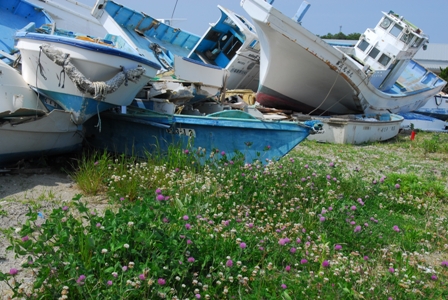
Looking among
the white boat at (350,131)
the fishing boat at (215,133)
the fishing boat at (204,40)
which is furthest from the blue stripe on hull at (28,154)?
the fishing boat at (204,40)

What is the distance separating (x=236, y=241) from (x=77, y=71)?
3855 millimetres

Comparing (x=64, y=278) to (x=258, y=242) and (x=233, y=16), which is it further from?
(x=233, y=16)

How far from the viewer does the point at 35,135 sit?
6301 mm

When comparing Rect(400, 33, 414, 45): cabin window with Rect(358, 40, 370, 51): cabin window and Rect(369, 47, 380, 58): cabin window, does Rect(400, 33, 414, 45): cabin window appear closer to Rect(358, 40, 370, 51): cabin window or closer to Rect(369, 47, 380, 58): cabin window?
Rect(369, 47, 380, 58): cabin window

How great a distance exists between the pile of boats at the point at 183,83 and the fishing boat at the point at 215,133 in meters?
0.02

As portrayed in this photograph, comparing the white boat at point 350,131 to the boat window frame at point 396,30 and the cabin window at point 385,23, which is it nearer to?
the boat window frame at point 396,30

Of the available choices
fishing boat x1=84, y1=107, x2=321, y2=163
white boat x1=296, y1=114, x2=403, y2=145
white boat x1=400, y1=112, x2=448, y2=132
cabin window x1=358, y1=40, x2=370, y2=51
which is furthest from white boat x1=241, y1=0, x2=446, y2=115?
fishing boat x1=84, y1=107, x2=321, y2=163

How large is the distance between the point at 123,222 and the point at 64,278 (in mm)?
530

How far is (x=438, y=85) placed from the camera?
18.2 metres

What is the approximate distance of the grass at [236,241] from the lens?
9.05 ft

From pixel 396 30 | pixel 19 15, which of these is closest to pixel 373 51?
pixel 396 30

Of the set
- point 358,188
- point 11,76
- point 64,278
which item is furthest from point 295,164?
point 11,76

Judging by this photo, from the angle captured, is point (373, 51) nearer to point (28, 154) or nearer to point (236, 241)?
point (28, 154)

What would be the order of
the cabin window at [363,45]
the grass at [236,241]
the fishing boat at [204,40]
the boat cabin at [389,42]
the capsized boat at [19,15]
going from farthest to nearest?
the cabin window at [363,45]
the boat cabin at [389,42]
the fishing boat at [204,40]
the capsized boat at [19,15]
the grass at [236,241]
